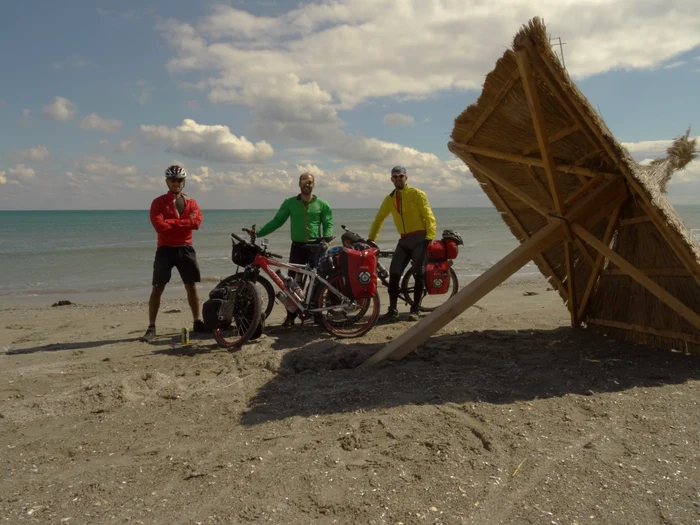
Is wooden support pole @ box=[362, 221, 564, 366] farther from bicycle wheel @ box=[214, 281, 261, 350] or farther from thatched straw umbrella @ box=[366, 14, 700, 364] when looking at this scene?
bicycle wheel @ box=[214, 281, 261, 350]

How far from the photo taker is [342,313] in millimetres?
5691

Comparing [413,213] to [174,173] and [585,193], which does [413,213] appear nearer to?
[585,193]

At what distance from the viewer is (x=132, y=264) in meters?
17.1

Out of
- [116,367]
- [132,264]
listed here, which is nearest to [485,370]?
[116,367]

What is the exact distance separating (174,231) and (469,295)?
3441 millimetres

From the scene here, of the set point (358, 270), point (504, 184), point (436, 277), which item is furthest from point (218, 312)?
point (504, 184)

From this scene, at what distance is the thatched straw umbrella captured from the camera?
3.68 m

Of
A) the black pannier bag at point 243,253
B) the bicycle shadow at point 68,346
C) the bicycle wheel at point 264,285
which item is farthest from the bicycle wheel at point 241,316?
the bicycle shadow at point 68,346

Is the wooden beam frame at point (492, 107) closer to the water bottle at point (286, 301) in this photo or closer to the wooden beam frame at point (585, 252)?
the wooden beam frame at point (585, 252)

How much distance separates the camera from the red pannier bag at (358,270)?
5.42m

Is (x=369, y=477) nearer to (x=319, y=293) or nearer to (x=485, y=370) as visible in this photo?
(x=485, y=370)

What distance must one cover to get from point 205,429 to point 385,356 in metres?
1.67

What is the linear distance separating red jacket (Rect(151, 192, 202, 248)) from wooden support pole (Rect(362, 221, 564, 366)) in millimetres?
2716

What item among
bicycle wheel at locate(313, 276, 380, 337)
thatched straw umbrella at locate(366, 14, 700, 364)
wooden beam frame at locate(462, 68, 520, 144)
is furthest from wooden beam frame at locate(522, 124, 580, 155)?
bicycle wheel at locate(313, 276, 380, 337)
